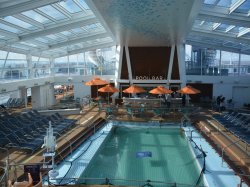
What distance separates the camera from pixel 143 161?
344 inches

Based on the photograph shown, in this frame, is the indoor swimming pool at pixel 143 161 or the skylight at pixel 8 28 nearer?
the indoor swimming pool at pixel 143 161

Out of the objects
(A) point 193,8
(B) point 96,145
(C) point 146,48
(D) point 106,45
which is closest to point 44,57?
(D) point 106,45

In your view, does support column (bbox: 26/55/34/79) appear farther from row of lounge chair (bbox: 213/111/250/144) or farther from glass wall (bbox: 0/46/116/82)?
row of lounge chair (bbox: 213/111/250/144)

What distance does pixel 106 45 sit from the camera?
854 inches

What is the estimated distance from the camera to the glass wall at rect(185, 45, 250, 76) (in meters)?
20.0

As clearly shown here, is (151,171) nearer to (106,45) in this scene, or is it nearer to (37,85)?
(37,85)

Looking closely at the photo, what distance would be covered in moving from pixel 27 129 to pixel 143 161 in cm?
453

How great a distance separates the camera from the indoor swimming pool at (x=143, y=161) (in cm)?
703

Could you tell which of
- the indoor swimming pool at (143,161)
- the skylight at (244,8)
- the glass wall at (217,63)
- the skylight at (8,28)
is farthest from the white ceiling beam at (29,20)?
the glass wall at (217,63)

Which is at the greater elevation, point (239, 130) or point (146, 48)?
point (146, 48)

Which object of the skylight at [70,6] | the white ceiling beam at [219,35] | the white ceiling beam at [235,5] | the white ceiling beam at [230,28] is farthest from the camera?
the white ceiling beam at [219,35]

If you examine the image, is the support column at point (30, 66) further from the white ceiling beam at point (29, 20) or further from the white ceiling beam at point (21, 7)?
the white ceiling beam at point (21, 7)

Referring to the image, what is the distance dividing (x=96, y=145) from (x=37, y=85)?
33.6 ft

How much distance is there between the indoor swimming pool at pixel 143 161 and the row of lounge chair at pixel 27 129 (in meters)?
1.28
